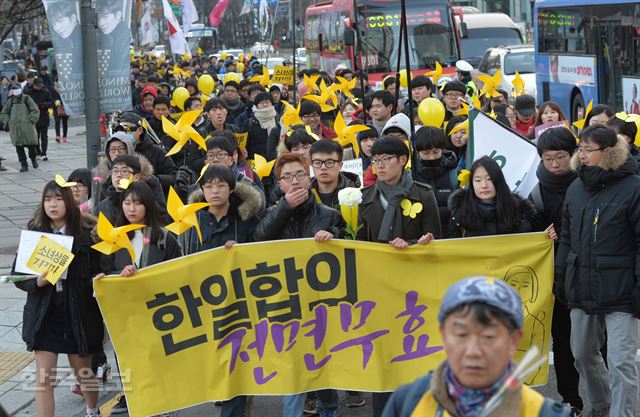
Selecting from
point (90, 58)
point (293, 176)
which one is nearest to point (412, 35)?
point (90, 58)

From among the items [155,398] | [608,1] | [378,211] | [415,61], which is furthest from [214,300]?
[415,61]

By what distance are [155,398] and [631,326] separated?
8.28 feet

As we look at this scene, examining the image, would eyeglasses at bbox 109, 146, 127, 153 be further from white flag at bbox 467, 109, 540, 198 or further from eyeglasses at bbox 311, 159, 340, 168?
white flag at bbox 467, 109, 540, 198

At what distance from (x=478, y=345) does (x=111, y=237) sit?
370 centimetres

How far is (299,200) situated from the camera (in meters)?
6.40

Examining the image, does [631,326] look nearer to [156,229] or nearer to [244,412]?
[244,412]

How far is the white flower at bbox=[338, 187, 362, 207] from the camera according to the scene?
6.51 metres

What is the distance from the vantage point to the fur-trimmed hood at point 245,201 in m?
6.59

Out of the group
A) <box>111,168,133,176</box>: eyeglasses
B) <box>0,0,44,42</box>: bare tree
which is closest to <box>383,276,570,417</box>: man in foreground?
<box>111,168,133,176</box>: eyeglasses

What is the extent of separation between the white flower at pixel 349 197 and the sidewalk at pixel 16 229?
8.44 feet

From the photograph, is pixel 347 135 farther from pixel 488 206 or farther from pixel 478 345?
pixel 478 345

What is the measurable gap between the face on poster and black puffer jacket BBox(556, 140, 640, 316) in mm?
11779

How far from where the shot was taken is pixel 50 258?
6430mm

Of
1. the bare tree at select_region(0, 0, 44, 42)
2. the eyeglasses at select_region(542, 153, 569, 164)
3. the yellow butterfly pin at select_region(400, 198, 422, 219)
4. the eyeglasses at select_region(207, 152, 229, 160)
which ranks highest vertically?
the bare tree at select_region(0, 0, 44, 42)
